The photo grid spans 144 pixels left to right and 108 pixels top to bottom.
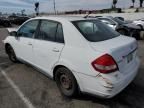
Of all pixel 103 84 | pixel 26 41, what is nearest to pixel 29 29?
pixel 26 41

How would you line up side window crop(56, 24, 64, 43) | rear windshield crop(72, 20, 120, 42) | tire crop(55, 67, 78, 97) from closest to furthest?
tire crop(55, 67, 78, 97) → rear windshield crop(72, 20, 120, 42) → side window crop(56, 24, 64, 43)

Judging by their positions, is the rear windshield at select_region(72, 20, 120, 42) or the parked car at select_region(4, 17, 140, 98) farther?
the rear windshield at select_region(72, 20, 120, 42)

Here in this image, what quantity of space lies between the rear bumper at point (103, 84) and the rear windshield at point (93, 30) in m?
0.81

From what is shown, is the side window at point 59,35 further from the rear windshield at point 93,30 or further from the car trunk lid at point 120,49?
the car trunk lid at point 120,49

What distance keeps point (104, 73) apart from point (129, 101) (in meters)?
1.08

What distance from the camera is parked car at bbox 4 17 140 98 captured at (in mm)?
3658

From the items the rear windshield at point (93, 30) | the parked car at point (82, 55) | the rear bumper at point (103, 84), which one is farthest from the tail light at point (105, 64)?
the rear windshield at point (93, 30)

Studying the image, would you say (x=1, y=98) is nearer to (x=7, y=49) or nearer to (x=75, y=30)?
(x=75, y=30)

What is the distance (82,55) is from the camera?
3.84m

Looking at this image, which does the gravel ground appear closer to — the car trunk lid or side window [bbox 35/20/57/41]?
the car trunk lid

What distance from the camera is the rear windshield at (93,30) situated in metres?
4.25

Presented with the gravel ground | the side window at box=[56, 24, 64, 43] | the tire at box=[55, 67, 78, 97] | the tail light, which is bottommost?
the gravel ground

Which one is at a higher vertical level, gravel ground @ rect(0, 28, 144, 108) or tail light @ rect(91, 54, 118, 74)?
tail light @ rect(91, 54, 118, 74)

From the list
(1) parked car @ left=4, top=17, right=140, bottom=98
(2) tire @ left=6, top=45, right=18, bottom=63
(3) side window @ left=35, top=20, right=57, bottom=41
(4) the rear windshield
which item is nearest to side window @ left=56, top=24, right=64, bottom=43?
(1) parked car @ left=4, top=17, right=140, bottom=98
